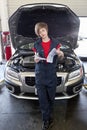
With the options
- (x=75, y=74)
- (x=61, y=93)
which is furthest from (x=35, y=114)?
(x=75, y=74)

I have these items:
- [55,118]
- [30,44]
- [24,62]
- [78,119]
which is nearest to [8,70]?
[24,62]

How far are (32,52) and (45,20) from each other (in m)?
0.70

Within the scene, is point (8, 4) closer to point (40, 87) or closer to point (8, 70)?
point (8, 70)

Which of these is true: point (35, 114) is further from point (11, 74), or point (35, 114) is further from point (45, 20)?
point (45, 20)

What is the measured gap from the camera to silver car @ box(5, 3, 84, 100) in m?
2.99

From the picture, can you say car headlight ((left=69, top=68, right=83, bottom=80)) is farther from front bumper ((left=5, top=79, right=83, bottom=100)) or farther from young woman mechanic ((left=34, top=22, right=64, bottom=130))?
young woman mechanic ((left=34, top=22, right=64, bottom=130))

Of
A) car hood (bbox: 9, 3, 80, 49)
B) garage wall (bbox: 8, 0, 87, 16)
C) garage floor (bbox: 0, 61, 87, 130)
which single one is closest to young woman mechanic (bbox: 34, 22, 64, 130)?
garage floor (bbox: 0, 61, 87, 130)

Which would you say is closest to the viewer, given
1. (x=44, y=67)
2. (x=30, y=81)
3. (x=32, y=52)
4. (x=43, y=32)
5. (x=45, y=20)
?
(x=43, y=32)

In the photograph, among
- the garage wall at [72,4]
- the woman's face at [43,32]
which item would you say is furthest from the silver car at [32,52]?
the garage wall at [72,4]

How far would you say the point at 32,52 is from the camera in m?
3.51

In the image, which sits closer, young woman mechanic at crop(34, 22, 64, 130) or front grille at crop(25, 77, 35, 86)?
young woman mechanic at crop(34, 22, 64, 130)

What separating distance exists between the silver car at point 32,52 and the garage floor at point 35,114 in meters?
0.26

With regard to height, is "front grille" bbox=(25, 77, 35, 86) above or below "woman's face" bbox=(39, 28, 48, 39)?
below

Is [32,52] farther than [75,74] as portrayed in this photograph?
Yes
